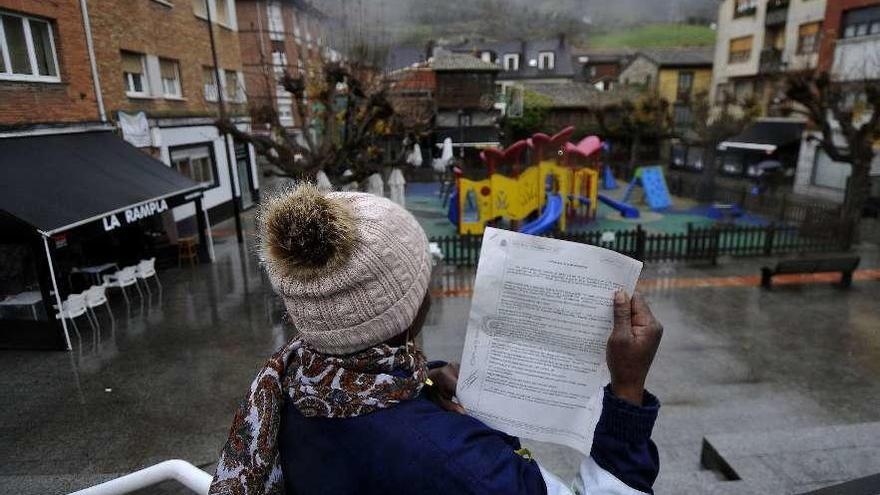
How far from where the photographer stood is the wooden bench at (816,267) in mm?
10250

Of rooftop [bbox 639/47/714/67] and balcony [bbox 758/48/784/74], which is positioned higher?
rooftop [bbox 639/47/714/67]

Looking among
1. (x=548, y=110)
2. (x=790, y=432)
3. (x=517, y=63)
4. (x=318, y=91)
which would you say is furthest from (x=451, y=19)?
(x=790, y=432)

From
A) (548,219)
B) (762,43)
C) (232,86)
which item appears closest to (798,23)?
(762,43)

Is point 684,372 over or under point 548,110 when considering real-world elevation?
under

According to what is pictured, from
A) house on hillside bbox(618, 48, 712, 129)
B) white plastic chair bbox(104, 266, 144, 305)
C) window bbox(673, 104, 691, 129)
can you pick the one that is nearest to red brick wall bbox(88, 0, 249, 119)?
white plastic chair bbox(104, 266, 144, 305)

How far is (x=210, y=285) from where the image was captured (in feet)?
36.0

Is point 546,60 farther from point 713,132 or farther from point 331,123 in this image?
point 331,123

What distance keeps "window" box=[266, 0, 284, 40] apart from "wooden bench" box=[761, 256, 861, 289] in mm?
21331

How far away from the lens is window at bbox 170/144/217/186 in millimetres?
14820

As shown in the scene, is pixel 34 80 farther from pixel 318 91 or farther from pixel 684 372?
pixel 684 372

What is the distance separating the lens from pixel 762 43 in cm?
2798

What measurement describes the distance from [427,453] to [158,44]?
51.6 feet

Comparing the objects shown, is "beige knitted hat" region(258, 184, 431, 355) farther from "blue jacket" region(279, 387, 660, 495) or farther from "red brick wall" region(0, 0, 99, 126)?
"red brick wall" region(0, 0, 99, 126)

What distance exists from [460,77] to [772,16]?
17676mm
